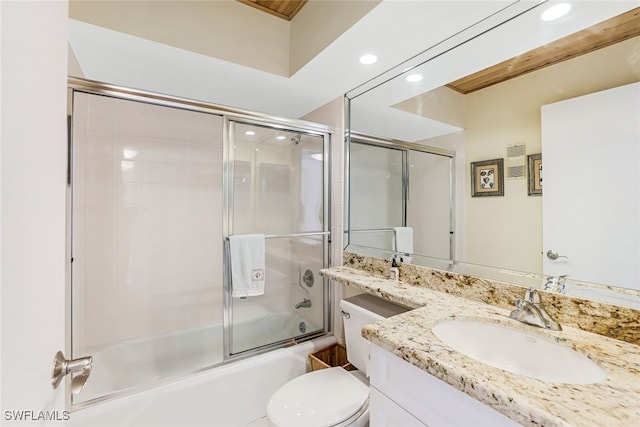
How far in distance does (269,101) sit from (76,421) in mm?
2155

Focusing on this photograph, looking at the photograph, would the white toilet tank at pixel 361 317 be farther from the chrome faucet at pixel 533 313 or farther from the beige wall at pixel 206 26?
the beige wall at pixel 206 26

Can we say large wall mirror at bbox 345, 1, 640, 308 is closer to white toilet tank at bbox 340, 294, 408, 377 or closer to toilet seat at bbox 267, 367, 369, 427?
white toilet tank at bbox 340, 294, 408, 377

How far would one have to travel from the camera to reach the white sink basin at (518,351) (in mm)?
773

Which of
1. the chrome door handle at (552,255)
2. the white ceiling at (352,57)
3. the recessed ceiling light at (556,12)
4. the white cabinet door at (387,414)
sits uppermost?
the white ceiling at (352,57)

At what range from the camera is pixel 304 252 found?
2.29 meters

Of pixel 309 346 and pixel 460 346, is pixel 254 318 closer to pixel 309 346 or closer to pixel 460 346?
pixel 309 346

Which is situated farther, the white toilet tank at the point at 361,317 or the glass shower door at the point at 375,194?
the glass shower door at the point at 375,194

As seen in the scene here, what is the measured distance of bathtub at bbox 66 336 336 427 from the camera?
52.6 inches

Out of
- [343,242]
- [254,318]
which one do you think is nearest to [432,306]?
[343,242]

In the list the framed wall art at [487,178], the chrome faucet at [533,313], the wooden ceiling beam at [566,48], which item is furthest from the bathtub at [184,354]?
the wooden ceiling beam at [566,48]

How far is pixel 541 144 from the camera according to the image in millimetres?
1062

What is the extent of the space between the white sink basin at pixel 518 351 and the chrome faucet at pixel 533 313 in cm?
5

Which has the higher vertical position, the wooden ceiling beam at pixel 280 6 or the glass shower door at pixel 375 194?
the wooden ceiling beam at pixel 280 6

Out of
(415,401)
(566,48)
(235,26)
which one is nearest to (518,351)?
(415,401)
